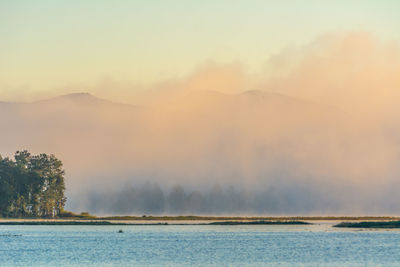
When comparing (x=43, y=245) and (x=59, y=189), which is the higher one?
(x=59, y=189)

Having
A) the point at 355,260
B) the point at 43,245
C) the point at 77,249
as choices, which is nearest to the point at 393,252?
the point at 355,260

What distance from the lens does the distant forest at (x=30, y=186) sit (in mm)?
168375

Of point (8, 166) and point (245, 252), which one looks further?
point (8, 166)

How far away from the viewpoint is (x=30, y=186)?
169750 mm

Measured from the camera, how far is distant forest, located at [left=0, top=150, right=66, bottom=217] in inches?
6629

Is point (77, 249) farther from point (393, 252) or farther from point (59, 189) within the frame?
point (59, 189)

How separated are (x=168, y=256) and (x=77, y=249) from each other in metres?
15.6

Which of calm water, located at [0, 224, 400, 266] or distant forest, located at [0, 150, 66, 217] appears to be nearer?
calm water, located at [0, 224, 400, 266]

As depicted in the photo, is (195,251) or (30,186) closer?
(195,251)

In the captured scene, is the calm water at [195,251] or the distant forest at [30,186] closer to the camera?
the calm water at [195,251]

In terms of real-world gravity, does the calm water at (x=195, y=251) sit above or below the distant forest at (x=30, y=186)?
below

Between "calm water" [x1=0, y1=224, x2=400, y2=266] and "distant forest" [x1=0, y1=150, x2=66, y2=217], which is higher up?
"distant forest" [x1=0, y1=150, x2=66, y2=217]

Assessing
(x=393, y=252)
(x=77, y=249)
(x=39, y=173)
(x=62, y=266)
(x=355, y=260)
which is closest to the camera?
(x=62, y=266)

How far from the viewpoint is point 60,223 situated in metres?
172
